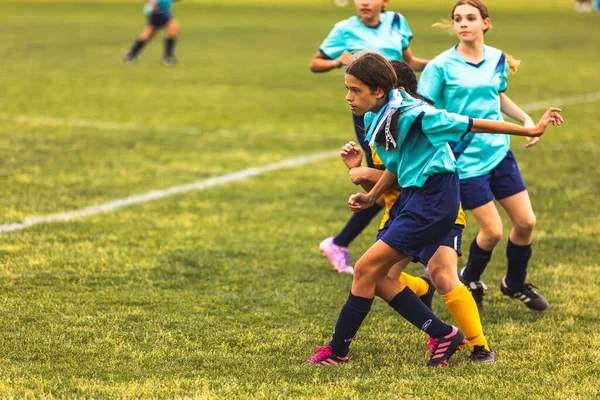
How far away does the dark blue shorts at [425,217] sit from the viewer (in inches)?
178

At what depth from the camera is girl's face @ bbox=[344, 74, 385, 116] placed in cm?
449

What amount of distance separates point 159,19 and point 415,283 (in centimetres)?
1550

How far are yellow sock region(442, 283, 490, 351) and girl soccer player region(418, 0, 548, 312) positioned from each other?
2.73 ft

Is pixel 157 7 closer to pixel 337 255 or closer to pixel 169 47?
pixel 169 47

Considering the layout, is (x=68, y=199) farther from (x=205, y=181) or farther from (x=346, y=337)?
(x=346, y=337)

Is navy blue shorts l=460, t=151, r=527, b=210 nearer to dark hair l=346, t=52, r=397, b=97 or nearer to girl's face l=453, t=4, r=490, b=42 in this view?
girl's face l=453, t=4, r=490, b=42

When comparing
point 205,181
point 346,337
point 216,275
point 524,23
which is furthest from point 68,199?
point 524,23

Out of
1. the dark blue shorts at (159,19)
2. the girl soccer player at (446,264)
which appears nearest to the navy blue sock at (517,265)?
the girl soccer player at (446,264)

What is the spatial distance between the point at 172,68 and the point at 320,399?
1479cm

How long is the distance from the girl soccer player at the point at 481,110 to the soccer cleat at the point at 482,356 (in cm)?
103

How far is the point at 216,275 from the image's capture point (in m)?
6.39

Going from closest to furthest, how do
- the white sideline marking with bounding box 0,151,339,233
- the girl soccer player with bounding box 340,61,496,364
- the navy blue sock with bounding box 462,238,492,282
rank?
the girl soccer player with bounding box 340,61,496,364 → the navy blue sock with bounding box 462,238,492,282 → the white sideline marking with bounding box 0,151,339,233

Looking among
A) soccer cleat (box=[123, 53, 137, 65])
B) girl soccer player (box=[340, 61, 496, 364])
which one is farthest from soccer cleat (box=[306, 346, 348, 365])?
soccer cleat (box=[123, 53, 137, 65])

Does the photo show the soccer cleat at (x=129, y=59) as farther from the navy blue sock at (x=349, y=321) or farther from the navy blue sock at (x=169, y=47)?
the navy blue sock at (x=349, y=321)
